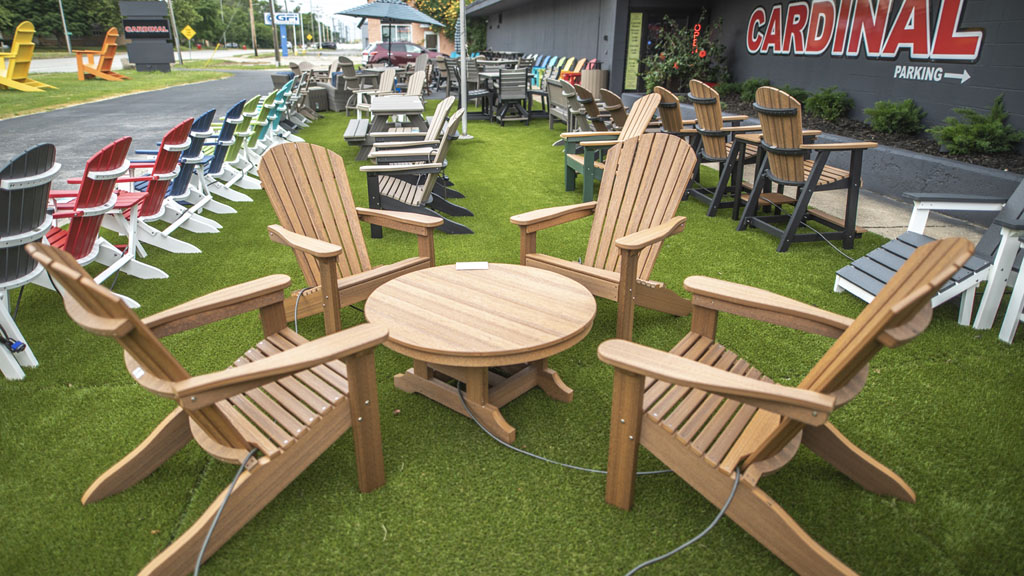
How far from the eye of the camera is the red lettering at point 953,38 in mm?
5844

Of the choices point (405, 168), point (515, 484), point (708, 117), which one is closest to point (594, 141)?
point (708, 117)

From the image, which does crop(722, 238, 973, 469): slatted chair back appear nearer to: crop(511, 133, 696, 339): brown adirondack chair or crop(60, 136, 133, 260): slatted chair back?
crop(511, 133, 696, 339): brown adirondack chair

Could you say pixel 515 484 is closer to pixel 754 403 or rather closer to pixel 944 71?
pixel 754 403

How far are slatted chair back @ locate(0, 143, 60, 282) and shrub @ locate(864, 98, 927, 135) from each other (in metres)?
7.39

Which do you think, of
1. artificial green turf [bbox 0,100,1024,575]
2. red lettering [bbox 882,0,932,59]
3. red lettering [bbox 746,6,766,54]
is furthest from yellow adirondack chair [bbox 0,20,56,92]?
red lettering [bbox 882,0,932,59]

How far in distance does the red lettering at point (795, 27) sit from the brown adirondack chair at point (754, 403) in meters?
8.18

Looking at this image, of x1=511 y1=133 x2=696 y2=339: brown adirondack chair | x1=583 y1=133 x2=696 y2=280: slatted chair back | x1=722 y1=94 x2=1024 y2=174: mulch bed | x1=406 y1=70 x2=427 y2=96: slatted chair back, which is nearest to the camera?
x1=511 y1=133 x2=696 y2=339: brown adirondack chair

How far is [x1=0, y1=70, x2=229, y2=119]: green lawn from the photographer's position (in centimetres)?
1186

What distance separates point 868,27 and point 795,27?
1.57 meters

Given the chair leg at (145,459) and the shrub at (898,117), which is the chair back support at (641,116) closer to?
the shrub at (898,117)

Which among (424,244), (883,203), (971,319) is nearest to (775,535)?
(424,244)

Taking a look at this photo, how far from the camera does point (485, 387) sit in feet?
7.44

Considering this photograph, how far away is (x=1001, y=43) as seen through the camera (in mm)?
5578

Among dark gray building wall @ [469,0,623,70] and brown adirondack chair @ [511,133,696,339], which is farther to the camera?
dark gray building wall @ [469,0,623,70]
